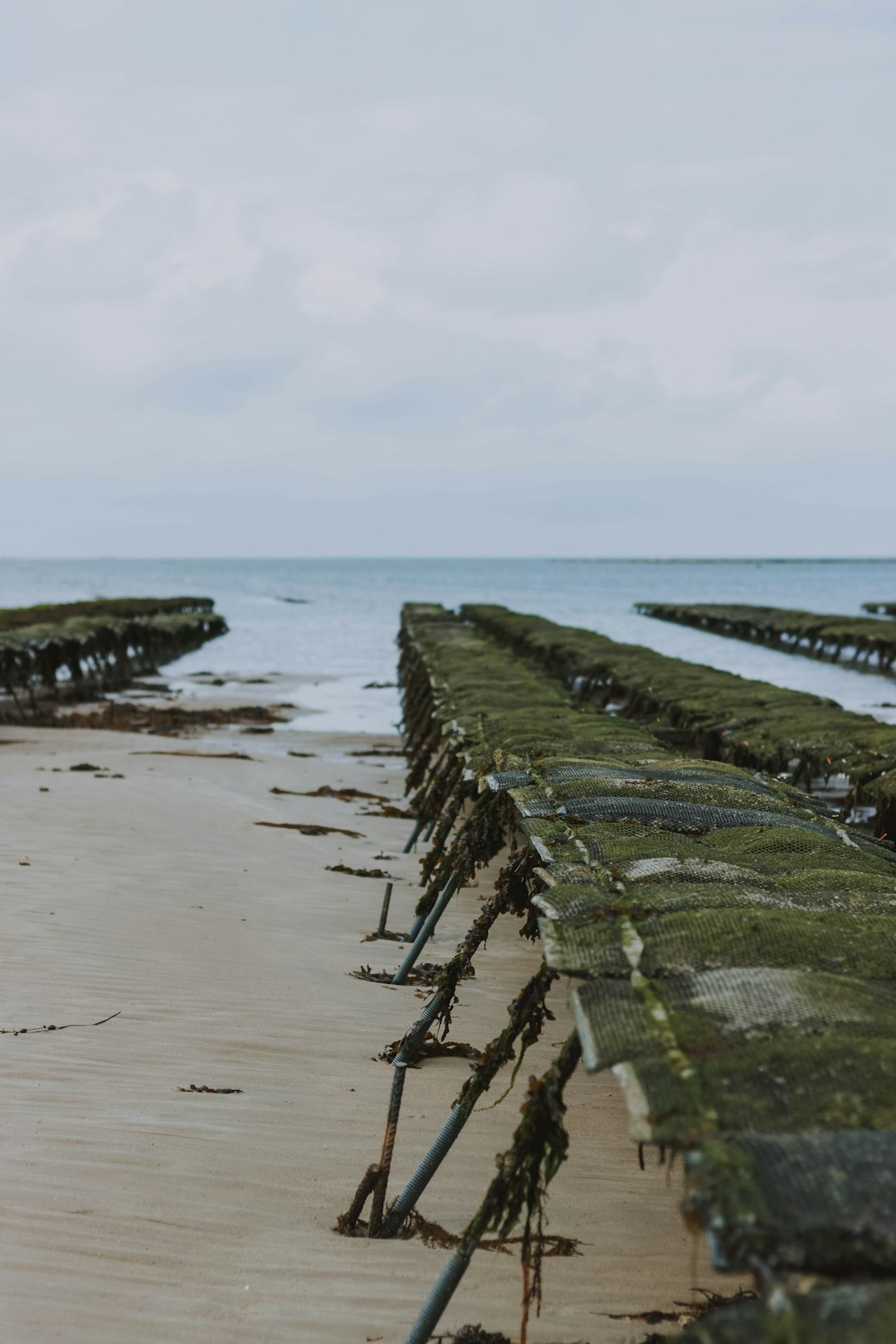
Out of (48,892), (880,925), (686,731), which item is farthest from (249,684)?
(880,925)

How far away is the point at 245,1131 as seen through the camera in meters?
4.78

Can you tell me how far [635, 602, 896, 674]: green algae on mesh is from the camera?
38031 mm

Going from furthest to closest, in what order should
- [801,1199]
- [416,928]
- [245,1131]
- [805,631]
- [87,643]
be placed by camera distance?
[805,631]
[87,643]
[416,928]
[245,1131]
[801,1199]

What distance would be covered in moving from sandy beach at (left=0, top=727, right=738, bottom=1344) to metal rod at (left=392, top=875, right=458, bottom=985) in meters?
0.23

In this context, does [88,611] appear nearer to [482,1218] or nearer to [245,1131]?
[245,1131]

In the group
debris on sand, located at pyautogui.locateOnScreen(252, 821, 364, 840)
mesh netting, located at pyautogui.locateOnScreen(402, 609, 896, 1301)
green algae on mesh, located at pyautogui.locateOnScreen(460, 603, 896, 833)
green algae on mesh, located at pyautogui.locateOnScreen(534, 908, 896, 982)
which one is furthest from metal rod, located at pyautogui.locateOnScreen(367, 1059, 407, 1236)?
debris on sand, located at pyautogui.locateOnScreen(252, 821, 364, 840)

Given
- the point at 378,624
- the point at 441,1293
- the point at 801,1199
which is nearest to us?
the point at 801,1199

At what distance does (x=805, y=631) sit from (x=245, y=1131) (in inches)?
1659

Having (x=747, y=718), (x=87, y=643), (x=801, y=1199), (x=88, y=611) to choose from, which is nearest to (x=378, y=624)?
(x=88, y=611)

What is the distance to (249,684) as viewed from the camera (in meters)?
31.8

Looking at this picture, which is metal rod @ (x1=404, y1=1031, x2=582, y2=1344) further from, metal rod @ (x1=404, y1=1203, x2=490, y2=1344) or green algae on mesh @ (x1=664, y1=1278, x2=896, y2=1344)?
green algae on mesh @ (x1=664, y1=1278, x2=896, y2=1344)

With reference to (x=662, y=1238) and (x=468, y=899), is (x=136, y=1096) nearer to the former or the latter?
(x=662, y=1238)

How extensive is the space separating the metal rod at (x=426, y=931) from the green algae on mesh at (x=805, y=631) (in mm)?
32362

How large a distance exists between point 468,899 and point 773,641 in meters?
40.1
